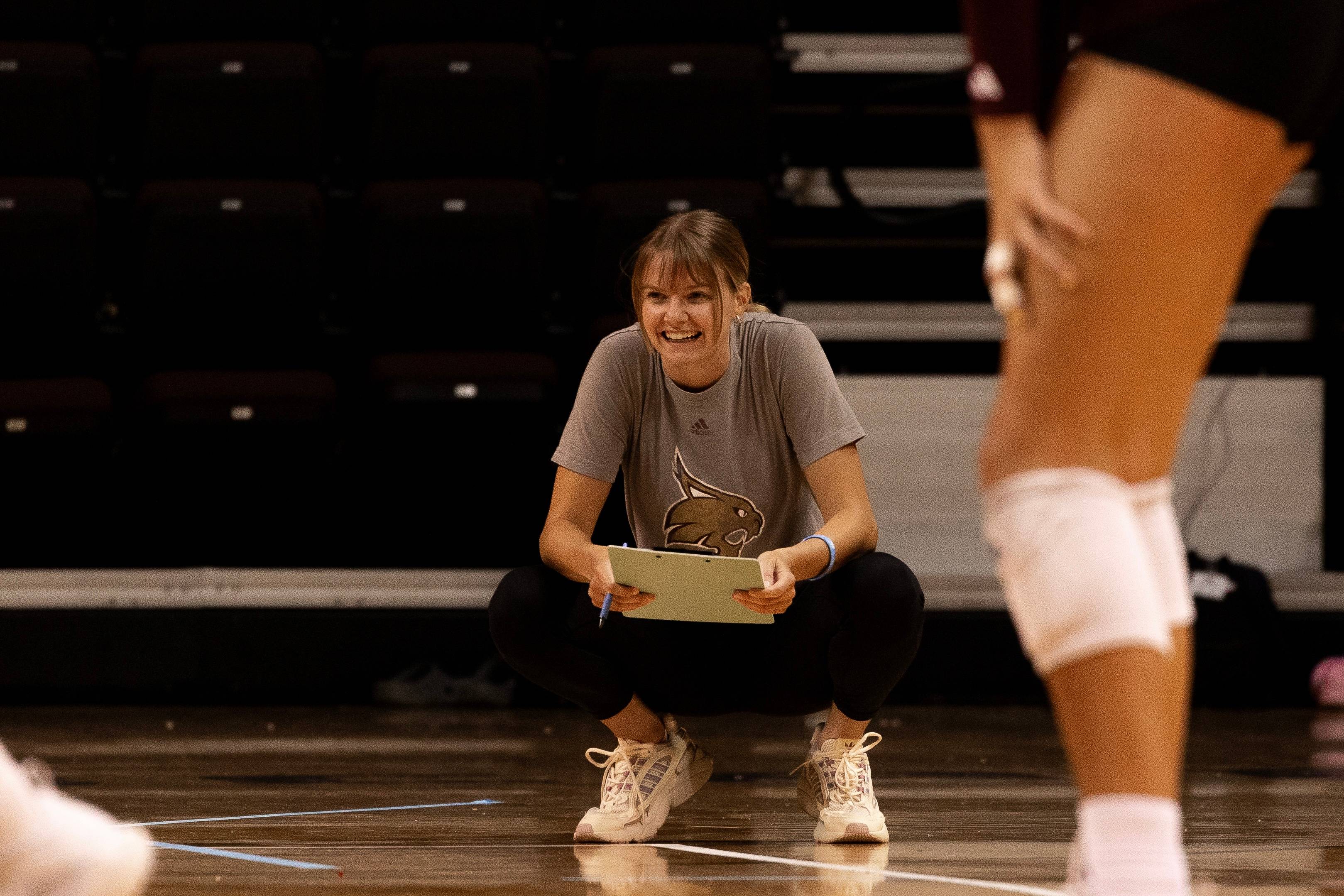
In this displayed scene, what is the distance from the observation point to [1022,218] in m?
0.85

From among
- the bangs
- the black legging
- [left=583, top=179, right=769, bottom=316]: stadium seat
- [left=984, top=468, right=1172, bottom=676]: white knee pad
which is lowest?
the black legging

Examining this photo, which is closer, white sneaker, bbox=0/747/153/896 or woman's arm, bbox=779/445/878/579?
white sneaker, bbox=0/747/153/896

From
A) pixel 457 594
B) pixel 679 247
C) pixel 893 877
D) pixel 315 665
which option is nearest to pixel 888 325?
pixel 457 594

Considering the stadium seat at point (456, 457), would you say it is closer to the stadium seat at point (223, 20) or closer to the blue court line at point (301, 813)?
the stadium seat at point (223, 20)

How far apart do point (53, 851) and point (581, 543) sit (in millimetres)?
888

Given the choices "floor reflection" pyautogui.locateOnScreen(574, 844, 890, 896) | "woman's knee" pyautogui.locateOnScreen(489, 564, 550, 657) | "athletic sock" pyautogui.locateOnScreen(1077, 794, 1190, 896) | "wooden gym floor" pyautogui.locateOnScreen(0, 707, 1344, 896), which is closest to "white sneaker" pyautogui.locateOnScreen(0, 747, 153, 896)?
"wooden gym floor" pyautogui.locateOnScreen(0, 707, 1344, 896)

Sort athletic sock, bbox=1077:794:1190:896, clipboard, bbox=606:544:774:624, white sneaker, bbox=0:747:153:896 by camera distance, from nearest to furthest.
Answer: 1. athletic sock, bbox=1077:794:1190:896
2. white sneaker, bbox=0:747:153:896
3. clipboard, bbox=606:544:774:624

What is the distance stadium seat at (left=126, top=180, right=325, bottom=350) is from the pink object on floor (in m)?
2.20

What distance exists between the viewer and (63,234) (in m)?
3.45

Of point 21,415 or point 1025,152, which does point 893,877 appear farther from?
point 21,415

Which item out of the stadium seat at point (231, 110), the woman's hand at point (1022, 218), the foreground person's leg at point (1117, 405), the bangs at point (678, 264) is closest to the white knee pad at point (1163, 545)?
the foreground person's leg at point (1117, 405)

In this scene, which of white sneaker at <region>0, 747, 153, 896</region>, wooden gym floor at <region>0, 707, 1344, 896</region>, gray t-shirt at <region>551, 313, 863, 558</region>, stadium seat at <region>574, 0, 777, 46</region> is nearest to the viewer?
white sneaker at <region>0, 747, 153, 896</region>

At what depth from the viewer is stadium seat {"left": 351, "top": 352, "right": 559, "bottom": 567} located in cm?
333

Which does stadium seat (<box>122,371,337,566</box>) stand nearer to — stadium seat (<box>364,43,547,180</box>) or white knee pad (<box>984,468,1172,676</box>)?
stadium seat (<box>364,43,547,180</box>)
